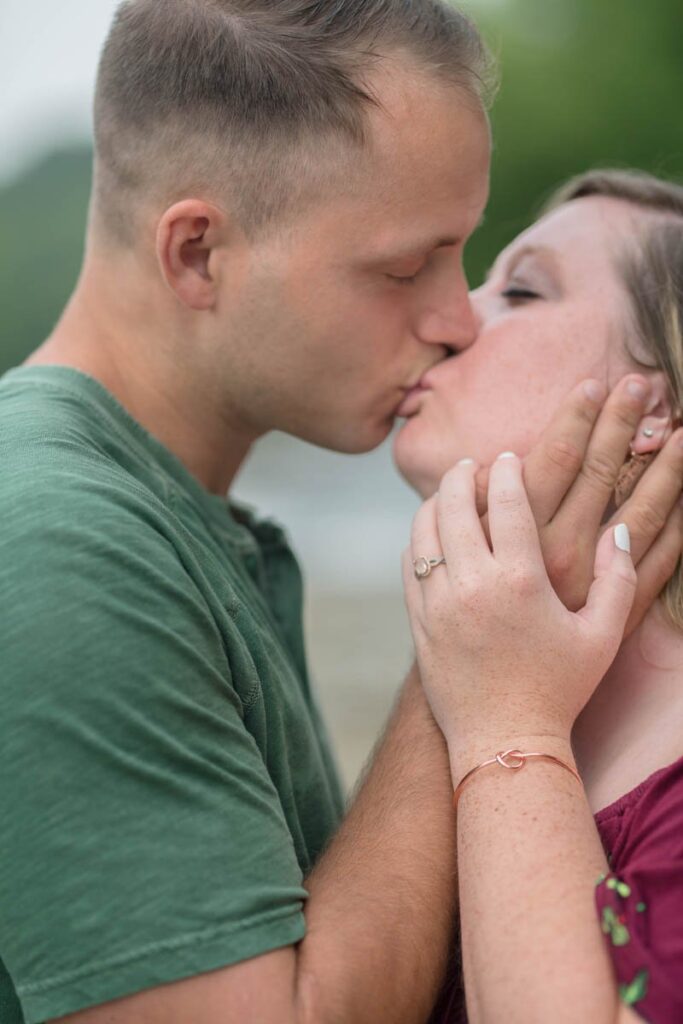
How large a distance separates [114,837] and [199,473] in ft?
4.21

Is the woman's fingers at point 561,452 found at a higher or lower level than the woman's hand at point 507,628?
higher

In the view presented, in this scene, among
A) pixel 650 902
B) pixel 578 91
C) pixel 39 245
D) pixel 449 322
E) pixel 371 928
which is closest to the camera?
pixel 650 902

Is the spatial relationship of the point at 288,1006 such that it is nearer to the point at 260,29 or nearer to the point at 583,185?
the point at 260,29

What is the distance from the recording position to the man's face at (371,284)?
8.48 ft

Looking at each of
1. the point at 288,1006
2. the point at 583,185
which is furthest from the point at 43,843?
the point at 583,185

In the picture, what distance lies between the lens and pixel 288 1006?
6.01 feet

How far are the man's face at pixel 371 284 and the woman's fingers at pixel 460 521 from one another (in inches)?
Result: 13.6

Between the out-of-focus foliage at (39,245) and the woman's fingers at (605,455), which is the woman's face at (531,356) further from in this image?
the out-of-focus foliage at (39,245)

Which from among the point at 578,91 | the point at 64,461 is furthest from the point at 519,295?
the point at 578,91

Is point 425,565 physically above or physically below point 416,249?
below

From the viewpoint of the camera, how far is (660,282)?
2.76 m

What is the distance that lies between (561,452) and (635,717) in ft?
1.85

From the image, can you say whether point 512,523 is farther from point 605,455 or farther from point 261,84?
point 261,84

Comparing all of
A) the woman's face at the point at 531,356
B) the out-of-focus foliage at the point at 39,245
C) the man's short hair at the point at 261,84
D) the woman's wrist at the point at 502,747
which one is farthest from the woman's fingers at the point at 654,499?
the out-of-focus foliage at the point at 39,245
